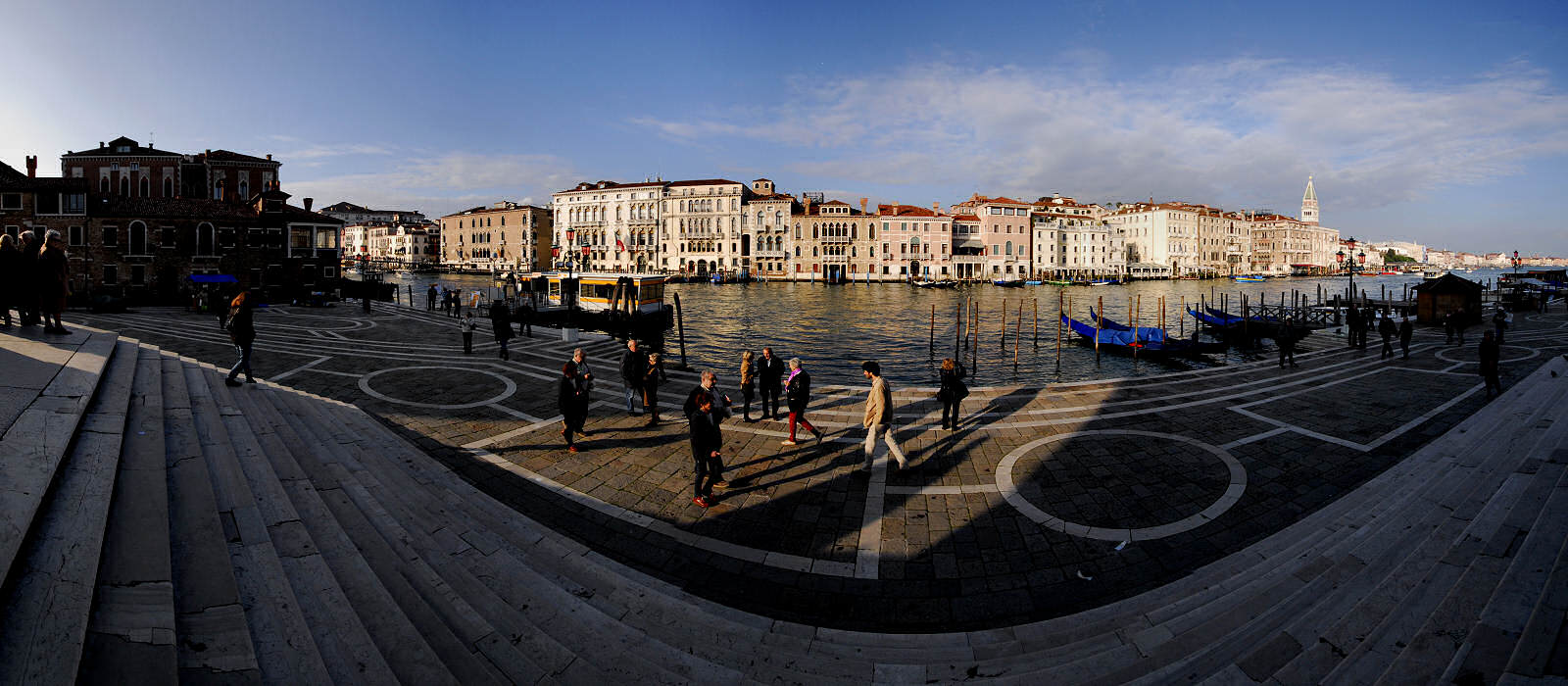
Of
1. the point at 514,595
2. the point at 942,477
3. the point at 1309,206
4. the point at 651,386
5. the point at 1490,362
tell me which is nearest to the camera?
the point at 514,595

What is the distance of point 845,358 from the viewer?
75.0 feet

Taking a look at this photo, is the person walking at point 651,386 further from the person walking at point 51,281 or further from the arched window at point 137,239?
the arched window at point 137,239

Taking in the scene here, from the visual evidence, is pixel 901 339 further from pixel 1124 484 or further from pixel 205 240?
pixel 205 240

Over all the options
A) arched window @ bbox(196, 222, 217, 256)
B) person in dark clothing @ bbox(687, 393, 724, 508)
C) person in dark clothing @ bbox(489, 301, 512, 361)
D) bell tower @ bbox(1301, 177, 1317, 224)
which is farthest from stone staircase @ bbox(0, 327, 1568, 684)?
bell tower @ bbox(1301, 177, 1317, 224)

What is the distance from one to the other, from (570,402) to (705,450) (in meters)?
2.71

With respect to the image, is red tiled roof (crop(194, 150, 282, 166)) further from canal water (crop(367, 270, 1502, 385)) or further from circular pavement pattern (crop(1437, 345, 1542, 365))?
circular pavement pattern (crop(1437, 345, 1542, 365))

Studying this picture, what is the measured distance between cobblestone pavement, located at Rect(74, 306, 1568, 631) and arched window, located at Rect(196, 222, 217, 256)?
2817 cm

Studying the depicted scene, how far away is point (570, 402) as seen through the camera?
27.0 ft

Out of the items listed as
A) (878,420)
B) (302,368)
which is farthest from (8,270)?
(878,420)

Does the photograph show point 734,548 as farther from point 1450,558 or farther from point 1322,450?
point 1322,450

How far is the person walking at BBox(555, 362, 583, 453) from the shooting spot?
8.15m

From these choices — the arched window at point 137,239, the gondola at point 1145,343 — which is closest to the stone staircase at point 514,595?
the gondola at point 1145,343

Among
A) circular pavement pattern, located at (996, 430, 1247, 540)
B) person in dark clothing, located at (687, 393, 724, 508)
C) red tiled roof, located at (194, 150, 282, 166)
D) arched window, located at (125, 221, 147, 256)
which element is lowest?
circular pavement pattern, located at (996, 430, 1247, 540)

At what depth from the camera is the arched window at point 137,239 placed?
107ft
